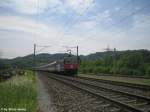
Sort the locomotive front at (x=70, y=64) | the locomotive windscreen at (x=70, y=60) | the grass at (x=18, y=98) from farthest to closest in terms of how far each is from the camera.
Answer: the locomotive windscreen at (x=70, y=60), the locomotive front at (x=70, y=64), the grass at (x=18, y=98)

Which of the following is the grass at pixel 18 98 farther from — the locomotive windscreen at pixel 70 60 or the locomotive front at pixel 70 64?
the locomotive windscreen at pixel 70 60

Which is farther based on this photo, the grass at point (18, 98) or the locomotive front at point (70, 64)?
the locomotive front at point (70, 64)

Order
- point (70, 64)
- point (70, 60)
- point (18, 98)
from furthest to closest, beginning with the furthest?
point (70, 60) → point (70, 64) → point (18, 98)

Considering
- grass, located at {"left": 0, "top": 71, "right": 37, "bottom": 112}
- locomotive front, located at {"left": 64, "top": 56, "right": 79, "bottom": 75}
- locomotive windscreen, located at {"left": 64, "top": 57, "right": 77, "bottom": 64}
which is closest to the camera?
grass, located at {"left": 0, "top": 71, "right": 37, "bottom": 112}

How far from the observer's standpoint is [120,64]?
4069 cm

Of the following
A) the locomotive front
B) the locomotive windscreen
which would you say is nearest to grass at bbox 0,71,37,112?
the locomotive front

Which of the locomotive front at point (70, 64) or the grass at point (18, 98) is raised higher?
the locomotive front at point (70, 64)

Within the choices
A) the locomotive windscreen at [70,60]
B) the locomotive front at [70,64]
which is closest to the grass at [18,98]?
the locomotive front at [70,64]

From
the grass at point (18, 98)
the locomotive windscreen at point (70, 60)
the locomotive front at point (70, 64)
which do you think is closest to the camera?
the grass at point (18, 98)

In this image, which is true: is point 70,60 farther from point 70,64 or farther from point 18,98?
point 18,98

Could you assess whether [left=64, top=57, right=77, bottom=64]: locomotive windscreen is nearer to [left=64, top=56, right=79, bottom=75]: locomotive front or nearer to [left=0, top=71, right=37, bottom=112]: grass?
[left=64, top=56, right=79, bottom=75]: locomotive front

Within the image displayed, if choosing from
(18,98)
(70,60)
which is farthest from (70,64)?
(18,98)

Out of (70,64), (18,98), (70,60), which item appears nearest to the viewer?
(18,98)

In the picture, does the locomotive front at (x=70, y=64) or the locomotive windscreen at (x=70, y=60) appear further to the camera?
the locomotive windscreen at (x=70, y=60)
